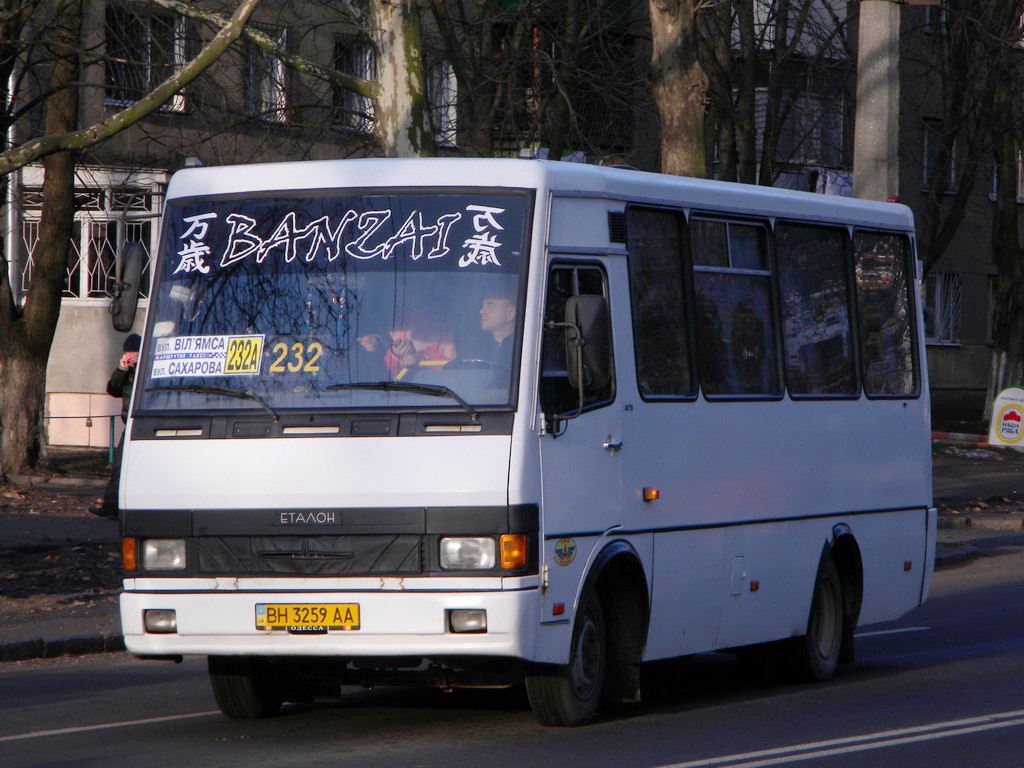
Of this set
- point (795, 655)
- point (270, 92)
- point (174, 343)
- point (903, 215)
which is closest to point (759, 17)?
point (270, 92)

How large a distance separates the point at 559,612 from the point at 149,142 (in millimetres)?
24308

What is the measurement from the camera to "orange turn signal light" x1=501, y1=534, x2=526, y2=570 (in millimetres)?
8547

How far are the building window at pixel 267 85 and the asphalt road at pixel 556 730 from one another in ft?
51.0

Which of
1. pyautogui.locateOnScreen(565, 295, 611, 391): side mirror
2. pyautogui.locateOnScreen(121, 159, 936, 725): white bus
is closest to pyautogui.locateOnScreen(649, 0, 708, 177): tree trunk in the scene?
pyautogui.locateOnScreen(121, 159, 936, 725): white bus

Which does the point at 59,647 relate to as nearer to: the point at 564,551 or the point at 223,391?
the point at 223,391

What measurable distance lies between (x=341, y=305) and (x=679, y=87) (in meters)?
10.4

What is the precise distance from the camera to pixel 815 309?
11.9 meters

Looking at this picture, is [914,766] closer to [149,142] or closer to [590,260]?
[590,260]

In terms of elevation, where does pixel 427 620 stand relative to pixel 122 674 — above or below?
above

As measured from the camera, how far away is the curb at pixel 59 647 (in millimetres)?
12969

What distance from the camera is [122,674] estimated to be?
12367mm

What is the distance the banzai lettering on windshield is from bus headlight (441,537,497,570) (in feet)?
4.34

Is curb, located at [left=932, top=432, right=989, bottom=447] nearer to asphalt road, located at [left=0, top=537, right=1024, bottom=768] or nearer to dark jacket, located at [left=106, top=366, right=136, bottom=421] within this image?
dark jacket, located at [left=106, top=366, right=136, bottom=421]

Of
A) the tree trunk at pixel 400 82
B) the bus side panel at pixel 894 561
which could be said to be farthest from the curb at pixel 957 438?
the bus side panel at pixel 894 561
